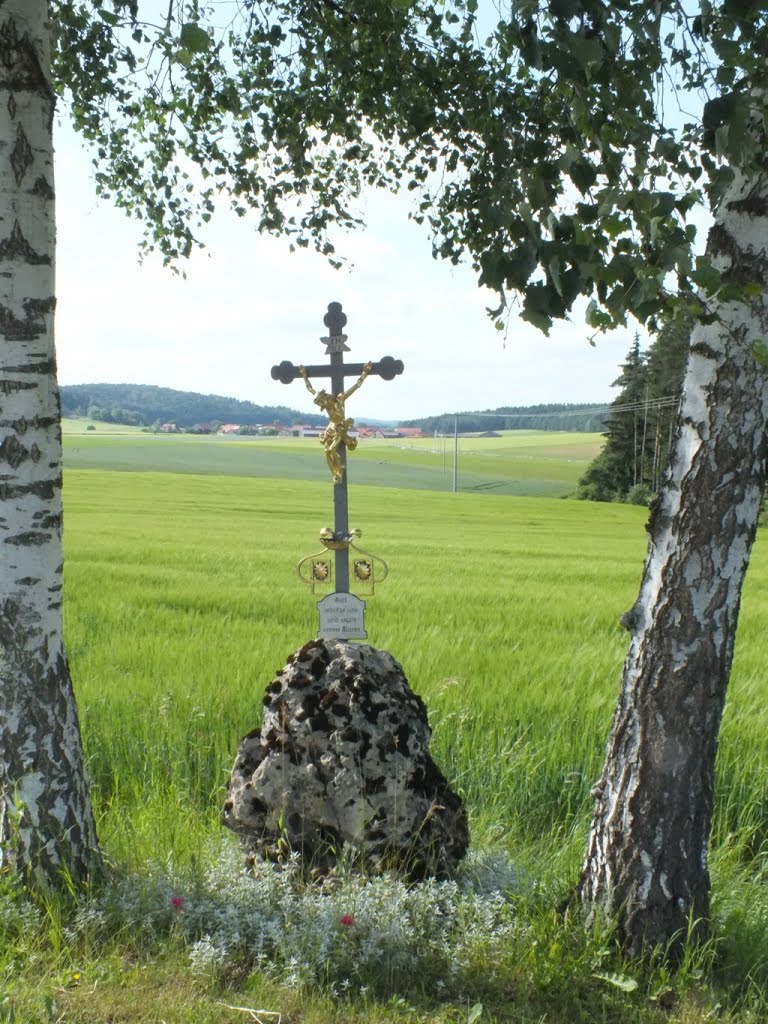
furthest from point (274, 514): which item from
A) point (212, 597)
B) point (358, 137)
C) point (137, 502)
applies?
point (358, 137)

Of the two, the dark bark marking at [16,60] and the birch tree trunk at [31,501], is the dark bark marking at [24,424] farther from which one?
the dark bark marking at [16,60]

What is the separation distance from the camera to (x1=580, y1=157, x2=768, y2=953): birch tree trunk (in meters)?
2.99

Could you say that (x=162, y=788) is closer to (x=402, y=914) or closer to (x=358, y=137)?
(x=402, y=914)

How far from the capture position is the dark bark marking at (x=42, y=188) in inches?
129

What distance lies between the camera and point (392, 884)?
3.40 metres

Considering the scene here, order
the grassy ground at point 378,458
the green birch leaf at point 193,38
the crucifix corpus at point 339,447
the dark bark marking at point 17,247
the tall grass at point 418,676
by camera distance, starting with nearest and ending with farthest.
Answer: the green birch leaf at point 193,38 < the dark bark marking at point 17,247 < the crucifix corpus at point 339,447 < the tall grass at point 418,676 < the grassy ground at point 378,458

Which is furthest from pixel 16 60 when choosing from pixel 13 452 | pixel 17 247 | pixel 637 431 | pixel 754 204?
pixel 637 431

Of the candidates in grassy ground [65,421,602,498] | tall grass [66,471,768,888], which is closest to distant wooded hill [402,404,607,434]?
grassy ground [65,421,602,498]

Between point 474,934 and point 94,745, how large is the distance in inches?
110

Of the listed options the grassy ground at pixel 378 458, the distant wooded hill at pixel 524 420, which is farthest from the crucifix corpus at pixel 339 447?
the distant wooded hill at pixel 524 420

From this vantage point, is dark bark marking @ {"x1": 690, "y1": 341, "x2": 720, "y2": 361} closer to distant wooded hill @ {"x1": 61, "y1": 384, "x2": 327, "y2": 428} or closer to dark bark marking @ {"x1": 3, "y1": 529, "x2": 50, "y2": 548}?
dark bark marking @ {"x1": 3, "y1": 529, "x2": 50, "y2": 548}

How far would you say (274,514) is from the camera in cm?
3089

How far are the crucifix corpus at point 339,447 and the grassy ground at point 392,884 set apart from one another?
2.54 feet

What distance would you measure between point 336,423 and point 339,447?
0.13 metres
